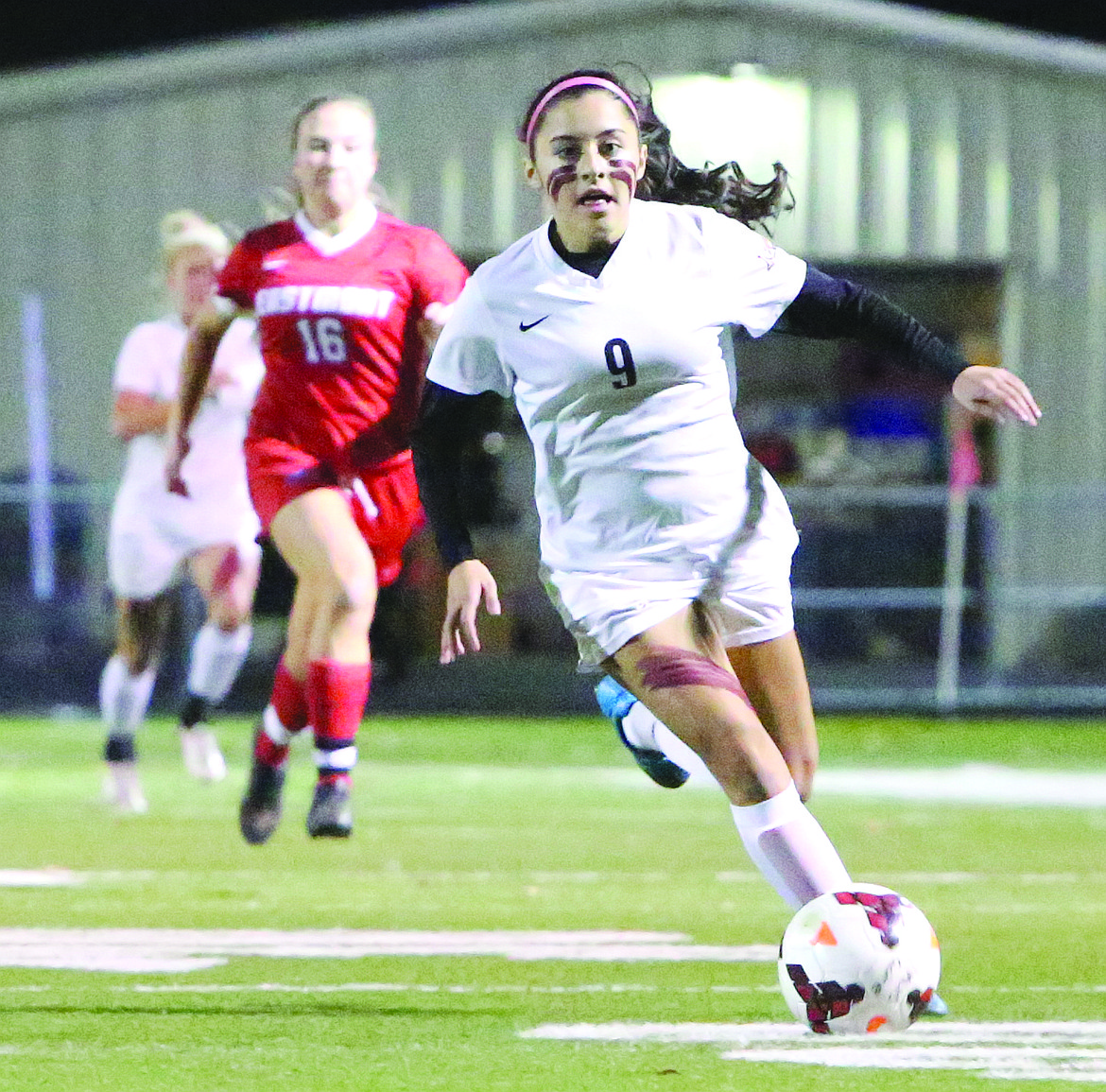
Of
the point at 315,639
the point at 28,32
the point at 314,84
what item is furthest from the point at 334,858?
the point at 28,32

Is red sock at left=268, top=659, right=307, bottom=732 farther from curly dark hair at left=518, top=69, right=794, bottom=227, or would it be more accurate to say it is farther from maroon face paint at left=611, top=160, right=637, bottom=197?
maroon face paint at left=611, top=160, right=637, bottom=197

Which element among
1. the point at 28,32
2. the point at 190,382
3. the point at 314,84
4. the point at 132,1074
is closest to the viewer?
the point at 132,1074

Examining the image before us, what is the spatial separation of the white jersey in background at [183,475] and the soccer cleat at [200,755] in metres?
0.77

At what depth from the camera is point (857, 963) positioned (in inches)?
185

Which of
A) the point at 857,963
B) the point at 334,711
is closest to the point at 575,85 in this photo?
the point at 857,963

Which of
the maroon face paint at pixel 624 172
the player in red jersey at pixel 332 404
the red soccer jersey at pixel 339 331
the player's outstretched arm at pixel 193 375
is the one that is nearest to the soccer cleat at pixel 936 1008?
the maroon face paint at pixel 624 172

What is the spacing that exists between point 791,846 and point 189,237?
6.01 meters

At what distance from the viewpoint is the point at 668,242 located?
5.31 meters

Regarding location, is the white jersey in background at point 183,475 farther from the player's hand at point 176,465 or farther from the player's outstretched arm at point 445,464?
the player's outstretched arm at point 445,464

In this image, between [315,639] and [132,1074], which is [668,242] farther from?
[315,639]

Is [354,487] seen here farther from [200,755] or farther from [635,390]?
[200,755]

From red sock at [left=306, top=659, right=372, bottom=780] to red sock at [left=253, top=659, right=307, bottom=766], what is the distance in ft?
0.94

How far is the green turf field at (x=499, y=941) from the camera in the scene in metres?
4.82

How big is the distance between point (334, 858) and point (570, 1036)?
12.0 feet
